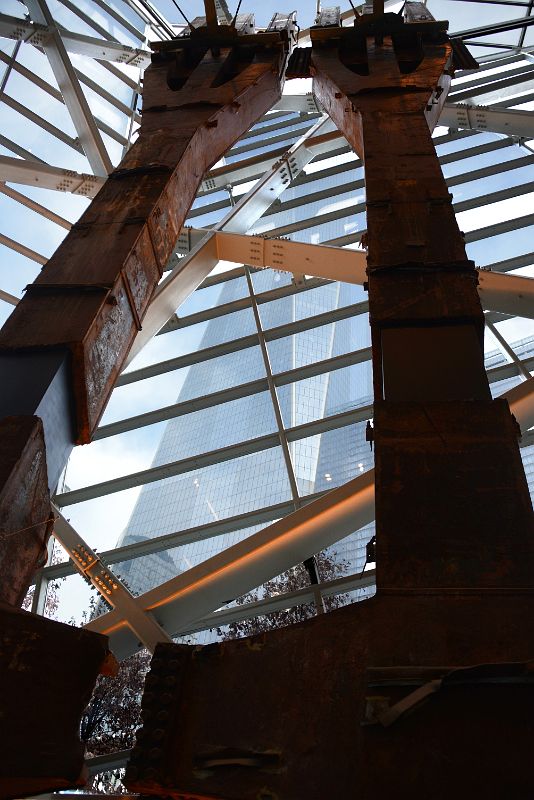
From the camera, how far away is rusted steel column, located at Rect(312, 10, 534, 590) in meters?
2.60

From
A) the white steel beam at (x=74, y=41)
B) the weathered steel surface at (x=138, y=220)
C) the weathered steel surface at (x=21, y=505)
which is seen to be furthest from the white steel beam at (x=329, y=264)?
the weathered steel surface at (x=21, y=505)

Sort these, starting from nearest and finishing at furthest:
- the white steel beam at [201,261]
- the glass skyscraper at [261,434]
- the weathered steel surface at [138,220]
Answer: the weathered steel surface at [138,220], the white steel beam at [201,261], the glass skyscraper at [261,434]

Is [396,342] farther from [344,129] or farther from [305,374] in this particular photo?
[305,374]

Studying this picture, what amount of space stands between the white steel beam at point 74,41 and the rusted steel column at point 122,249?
22.4ft

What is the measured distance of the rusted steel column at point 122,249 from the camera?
368 cm

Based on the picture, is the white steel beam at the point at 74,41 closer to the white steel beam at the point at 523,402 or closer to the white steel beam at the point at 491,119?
the white steel beam at the point at 491,119

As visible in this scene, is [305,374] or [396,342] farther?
[305,374]

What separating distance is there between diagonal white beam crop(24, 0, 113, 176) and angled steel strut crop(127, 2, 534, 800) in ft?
30.3

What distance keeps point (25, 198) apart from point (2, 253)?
143cm

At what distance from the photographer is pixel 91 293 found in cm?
420

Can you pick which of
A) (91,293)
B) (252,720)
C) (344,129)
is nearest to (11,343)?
(91,293)

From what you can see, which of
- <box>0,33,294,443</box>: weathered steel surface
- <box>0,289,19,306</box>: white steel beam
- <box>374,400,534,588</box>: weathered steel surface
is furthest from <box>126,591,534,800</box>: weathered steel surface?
<box>0,289,19,306</box>: white steel beam

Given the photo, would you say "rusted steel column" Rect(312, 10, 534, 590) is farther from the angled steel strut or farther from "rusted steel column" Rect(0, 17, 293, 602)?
"rusted steel column" Rect(0, 17, 293, 602)

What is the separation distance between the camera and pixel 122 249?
4594 millimetres
